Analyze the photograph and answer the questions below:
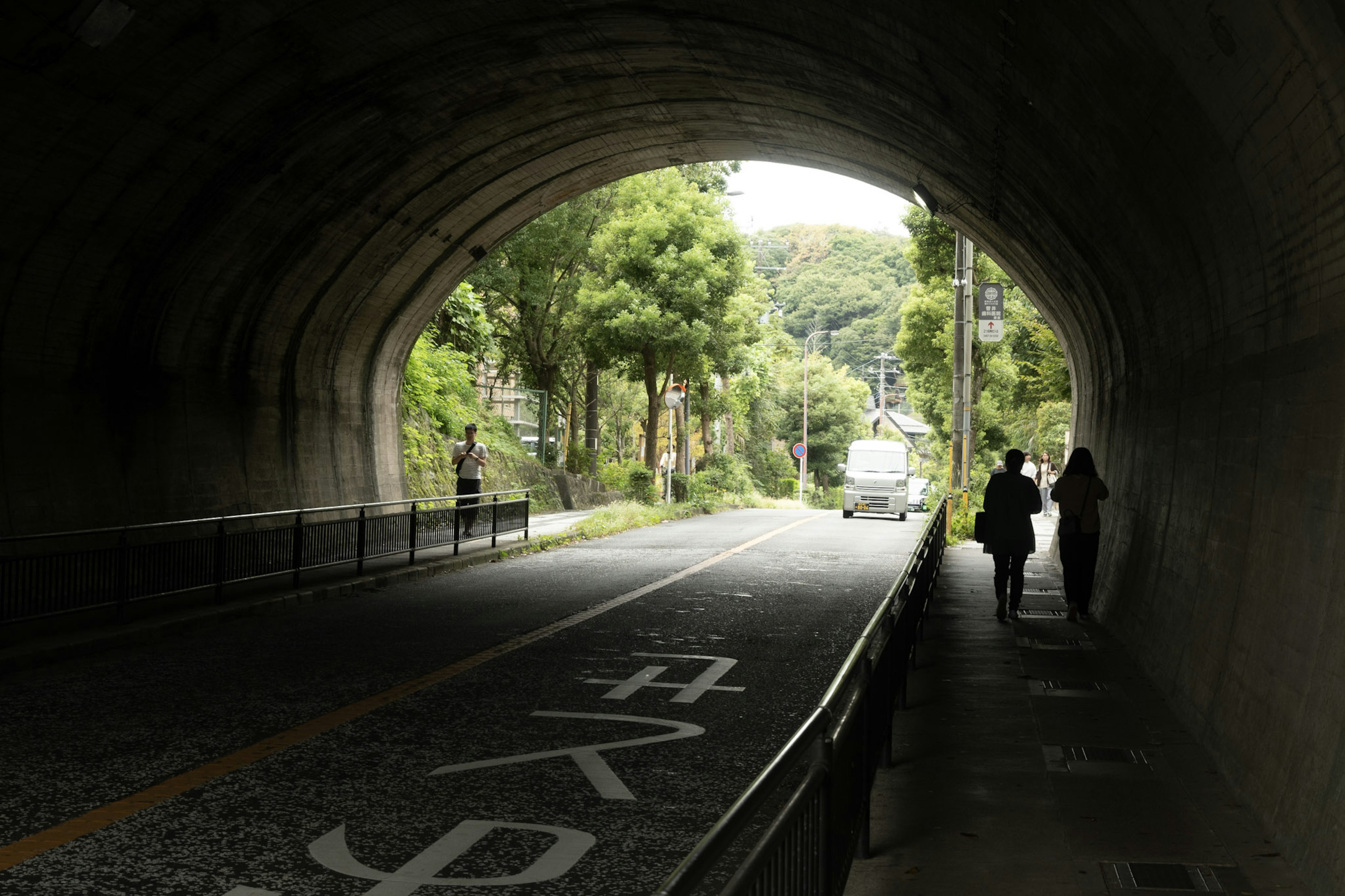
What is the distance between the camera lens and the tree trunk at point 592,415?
40750mm

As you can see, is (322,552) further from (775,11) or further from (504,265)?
(504,265)

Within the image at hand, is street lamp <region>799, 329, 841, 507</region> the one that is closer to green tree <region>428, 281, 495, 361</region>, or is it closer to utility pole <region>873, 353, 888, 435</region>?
utility pole <region>873, 353, 888, 435</region>

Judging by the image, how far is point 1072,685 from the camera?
8.81 meters

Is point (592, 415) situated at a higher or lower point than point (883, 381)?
lower

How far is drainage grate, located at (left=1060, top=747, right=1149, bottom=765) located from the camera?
21.5ft

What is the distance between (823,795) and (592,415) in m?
38.7

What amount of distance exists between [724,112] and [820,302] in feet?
384

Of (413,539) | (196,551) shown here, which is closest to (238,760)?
(196,551)

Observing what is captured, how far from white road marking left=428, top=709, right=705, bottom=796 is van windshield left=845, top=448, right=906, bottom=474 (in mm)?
30472

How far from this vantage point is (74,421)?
1331 centimetres

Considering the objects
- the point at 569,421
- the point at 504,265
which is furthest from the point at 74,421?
the point at 569,421

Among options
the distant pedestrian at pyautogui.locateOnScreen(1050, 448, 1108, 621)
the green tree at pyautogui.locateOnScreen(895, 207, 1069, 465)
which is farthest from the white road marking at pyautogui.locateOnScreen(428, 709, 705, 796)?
the green tree at pyautogui.locateOnScreen(895, 207, 1069, 465)

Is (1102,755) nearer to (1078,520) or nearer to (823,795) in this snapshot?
(823,795)

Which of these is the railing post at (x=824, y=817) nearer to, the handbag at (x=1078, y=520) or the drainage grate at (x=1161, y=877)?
the drainage grate at (x=1161, y=877)
